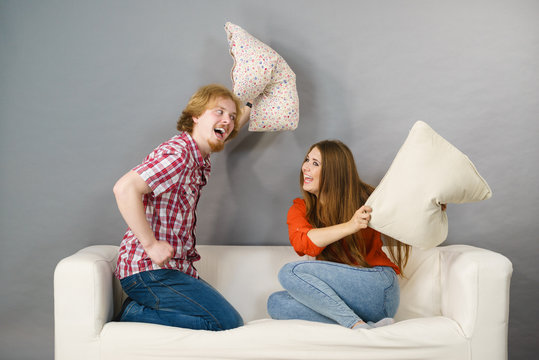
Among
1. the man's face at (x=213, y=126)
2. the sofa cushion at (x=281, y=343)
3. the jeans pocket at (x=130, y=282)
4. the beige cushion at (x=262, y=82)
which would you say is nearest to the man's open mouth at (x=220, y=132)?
the man's face at (x=213, y=126)

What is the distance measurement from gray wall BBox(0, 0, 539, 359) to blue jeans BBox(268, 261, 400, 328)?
780 mm

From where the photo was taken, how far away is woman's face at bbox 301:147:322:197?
175cm

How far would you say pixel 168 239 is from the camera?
162 cm

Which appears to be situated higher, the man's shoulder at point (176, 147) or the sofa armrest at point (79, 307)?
the man's shoulder at point (176, 147)

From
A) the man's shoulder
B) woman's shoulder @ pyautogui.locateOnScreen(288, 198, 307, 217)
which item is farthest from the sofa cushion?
the man's shoulder

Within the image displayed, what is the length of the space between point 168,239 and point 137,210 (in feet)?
0.76

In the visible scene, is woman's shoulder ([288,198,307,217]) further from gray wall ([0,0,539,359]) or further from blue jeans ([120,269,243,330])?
gray wall ([0,0,539,359])

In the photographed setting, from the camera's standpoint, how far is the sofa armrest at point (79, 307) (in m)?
1.47

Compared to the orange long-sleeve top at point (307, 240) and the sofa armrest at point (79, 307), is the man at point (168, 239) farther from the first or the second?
the orange long-sleeve top at point (307, 240)

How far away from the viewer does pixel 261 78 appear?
1891 millimetres

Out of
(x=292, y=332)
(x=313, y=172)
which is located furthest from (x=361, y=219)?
(x=292, y=332)

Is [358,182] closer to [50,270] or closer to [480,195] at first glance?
[480,195]

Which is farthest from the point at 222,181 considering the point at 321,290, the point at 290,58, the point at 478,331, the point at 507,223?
the point at 507,223

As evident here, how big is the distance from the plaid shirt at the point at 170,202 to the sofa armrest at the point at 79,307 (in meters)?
0.11
